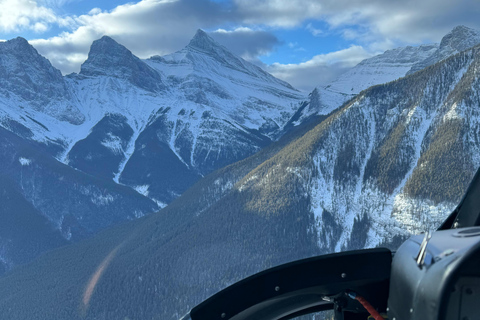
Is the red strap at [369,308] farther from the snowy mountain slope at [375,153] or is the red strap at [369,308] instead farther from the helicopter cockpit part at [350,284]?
the snowy mountain slope at [375,153]

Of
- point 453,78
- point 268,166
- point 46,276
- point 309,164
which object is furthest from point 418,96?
point 46,276

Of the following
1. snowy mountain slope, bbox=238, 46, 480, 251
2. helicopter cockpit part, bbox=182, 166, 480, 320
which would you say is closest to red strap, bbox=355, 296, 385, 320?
helicopter cockpit part, bbox=182, 166, 480, 320

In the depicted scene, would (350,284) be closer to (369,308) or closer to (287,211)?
(369,308)

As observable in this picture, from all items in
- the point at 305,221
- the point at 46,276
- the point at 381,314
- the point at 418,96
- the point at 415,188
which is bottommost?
the point at 46,276

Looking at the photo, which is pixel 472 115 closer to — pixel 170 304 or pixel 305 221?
pixel 305 221

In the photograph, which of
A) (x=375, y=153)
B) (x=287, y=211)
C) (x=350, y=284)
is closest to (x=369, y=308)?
(x=350, y=284)

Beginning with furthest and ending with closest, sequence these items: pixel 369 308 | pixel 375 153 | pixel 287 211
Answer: pixel 375 153
pixel 287 211
pixel 369 308

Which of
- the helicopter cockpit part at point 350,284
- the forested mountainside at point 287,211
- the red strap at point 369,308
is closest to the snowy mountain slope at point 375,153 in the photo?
the forested mountainside at point 287,211
